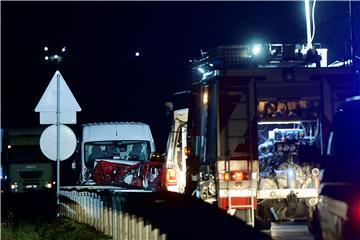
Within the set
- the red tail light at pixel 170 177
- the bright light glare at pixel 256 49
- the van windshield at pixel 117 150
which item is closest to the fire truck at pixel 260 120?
the bright light glare at pixel 256 49

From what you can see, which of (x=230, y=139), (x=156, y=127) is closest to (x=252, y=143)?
(x=230, y=139)

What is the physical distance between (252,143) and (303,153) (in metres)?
5.30

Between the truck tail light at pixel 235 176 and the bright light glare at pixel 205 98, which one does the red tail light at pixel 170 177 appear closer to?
the bright light glare at pixel 205 98

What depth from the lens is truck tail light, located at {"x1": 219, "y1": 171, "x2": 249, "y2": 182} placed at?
1309 centimetres

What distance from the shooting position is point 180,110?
1789 cm

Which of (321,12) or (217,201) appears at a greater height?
(321,12)

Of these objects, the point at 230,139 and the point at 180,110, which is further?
the point at 180,110

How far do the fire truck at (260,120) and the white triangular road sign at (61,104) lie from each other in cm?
256

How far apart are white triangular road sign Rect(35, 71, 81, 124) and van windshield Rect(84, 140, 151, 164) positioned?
12.9 m

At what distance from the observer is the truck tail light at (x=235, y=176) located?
13094mm

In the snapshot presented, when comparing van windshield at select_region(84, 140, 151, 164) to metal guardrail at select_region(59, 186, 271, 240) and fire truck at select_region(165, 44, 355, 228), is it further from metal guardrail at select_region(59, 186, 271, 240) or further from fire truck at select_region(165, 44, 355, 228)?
fire truck at select_region(165, 44, 355, 228)

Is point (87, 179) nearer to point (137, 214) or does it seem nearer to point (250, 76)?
point (250, 76)

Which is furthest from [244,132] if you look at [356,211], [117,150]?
[117,150]

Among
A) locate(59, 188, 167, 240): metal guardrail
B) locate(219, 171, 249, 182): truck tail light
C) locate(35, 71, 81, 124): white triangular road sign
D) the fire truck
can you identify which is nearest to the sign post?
locate(35, 71, 81, 124): white triangular road sign
